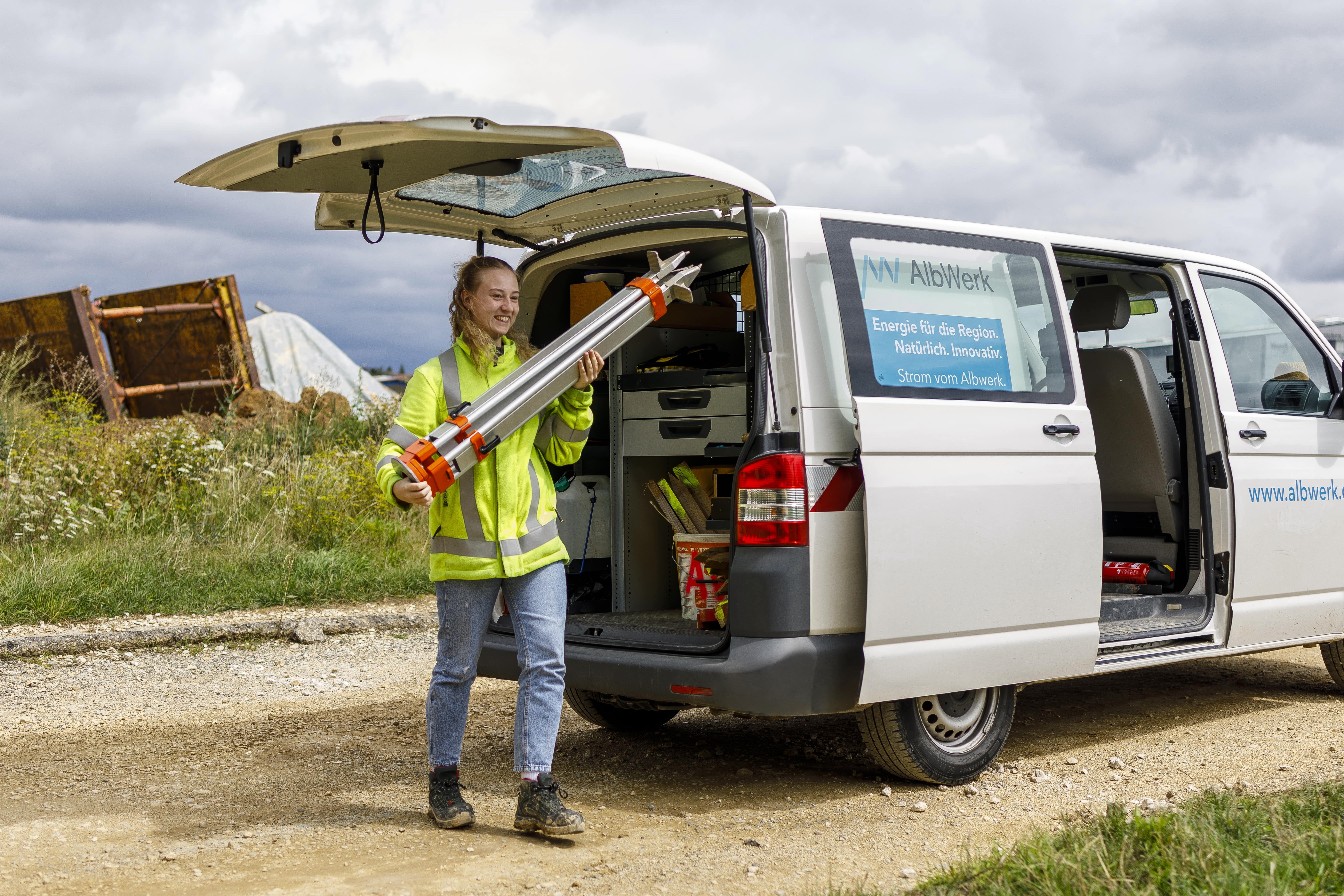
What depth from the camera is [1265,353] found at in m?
5.97

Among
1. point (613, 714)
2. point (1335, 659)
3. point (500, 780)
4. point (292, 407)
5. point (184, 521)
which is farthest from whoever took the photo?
point (292, 407)

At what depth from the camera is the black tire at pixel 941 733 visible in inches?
177

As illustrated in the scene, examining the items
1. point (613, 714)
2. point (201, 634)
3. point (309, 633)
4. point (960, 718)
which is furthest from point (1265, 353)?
point (201, 634)

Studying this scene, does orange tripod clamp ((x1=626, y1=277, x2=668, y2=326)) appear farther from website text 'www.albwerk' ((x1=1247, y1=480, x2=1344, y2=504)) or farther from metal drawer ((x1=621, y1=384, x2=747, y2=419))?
website text 'www.albwerk' ((x1=1247, y1=480, x2=1344, y2=504))

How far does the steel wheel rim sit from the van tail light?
3.09 feet

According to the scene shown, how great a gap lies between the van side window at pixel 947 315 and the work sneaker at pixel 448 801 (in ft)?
6.33

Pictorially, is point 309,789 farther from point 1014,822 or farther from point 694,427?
point 1014,822

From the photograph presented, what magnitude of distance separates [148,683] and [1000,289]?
5.05m

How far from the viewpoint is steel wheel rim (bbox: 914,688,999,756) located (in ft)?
15.2

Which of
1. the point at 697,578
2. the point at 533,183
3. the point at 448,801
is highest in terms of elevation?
the point at 533,183

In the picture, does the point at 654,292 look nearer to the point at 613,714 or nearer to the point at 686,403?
the point at 686,403

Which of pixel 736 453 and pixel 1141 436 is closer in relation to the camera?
pixel 736 453

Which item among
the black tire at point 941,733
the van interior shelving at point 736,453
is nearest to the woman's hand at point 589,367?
the van interior shelving at point 736,453

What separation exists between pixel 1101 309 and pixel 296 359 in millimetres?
14664
